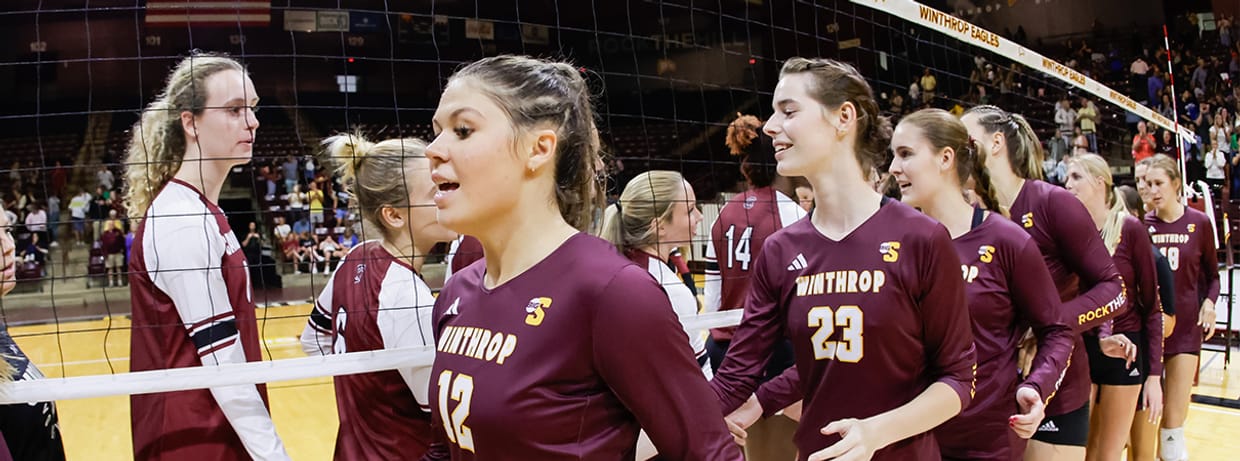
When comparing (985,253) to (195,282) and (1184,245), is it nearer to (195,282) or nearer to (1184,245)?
A: (195,282)

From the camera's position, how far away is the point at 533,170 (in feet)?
4.48

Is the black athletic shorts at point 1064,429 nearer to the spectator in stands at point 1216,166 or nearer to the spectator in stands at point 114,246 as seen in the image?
the spectator in stands at point 1216,166

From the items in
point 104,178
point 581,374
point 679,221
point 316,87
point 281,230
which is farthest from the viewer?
point 316,87

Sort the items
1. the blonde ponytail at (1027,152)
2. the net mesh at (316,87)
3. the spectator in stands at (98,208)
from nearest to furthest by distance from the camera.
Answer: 1. the blonde ponytail at (1027,152)
2. the net mesh at (316,87)
3. the spectator in stands at (98,208)

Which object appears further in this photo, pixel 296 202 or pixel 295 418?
pixel 296 202

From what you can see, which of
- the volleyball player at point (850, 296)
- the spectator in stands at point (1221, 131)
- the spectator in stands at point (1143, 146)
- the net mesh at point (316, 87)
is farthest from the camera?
the net mesh at point (316, 87)

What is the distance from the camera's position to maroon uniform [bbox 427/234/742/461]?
47.6 inches

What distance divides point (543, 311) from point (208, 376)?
3.47ft

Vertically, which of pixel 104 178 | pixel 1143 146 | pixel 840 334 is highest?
pixel 104 178

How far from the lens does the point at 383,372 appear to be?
2166 millimetres

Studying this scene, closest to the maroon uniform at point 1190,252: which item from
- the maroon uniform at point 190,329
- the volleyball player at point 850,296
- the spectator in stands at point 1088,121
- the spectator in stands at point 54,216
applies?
the volleyball player at point 850,296

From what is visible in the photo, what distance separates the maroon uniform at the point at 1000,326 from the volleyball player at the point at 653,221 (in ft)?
3.16

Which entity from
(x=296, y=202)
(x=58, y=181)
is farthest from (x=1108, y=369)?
(x=58, y=181)

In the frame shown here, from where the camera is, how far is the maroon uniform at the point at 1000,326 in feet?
7.57
